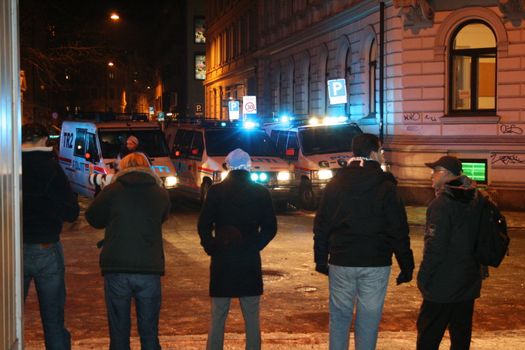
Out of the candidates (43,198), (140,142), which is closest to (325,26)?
(140,142)

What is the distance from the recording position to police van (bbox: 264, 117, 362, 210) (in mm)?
19719

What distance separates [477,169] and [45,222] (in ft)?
57.1

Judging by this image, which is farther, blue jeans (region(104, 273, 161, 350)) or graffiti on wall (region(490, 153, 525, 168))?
graffiti on wall (region(490, 153, 525, 168))

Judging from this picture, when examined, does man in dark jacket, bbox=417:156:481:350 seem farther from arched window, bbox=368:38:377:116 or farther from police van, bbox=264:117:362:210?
arched window, bbox=368:38:377:116

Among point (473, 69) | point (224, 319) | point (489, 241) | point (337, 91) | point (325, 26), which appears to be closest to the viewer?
point (489, 241)

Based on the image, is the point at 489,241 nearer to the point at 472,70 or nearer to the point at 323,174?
the point at 323,174

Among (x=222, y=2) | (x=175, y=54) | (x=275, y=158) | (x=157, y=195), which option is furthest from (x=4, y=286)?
(x=175, y=54)

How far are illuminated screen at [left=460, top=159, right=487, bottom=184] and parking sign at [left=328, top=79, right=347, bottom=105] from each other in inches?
224

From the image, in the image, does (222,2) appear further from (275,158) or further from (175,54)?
(275,158)

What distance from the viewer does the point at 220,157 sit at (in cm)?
1945

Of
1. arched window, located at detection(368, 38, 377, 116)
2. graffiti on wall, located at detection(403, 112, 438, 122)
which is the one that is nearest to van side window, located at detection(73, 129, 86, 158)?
graffiti on wall, located at detection(403, 112, 438, 122)

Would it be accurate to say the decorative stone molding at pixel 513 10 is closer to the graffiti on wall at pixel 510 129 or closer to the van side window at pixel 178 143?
the graffiti on wall at pixel 510 129

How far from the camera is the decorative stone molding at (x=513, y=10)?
67.1 ft

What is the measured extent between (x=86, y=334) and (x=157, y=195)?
8.69ft
